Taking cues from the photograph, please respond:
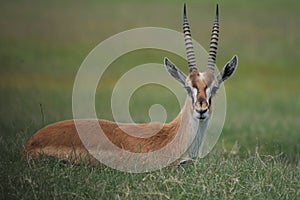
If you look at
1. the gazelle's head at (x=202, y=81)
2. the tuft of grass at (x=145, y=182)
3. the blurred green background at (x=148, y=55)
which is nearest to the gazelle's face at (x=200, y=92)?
the gazelle's head at (x=202, y=81)

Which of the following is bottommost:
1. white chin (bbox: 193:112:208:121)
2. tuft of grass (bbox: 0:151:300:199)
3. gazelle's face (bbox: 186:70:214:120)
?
tuft of grass (bbox: 0:151:300:199)

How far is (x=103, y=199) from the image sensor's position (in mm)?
6891

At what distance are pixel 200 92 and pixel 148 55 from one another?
2558 centimetres

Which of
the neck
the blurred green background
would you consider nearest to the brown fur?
the neck

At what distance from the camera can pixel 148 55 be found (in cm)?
3419

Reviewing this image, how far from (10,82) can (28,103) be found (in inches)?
278

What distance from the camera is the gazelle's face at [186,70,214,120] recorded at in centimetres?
855

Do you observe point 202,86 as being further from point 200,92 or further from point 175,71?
point 175,71

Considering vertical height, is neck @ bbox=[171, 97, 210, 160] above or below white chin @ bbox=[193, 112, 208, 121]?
below

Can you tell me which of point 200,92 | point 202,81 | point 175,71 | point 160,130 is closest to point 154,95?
point 175,71

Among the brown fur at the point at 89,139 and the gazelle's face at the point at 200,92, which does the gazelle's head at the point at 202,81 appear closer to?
the gazelle's face at the point at 200,92

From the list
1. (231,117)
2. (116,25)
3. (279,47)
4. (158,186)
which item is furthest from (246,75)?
(158,186)

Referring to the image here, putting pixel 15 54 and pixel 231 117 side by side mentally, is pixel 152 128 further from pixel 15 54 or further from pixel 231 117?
pixel 15 54

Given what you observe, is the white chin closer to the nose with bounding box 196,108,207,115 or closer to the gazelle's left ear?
the nose with bounding box 196,108,207,115
